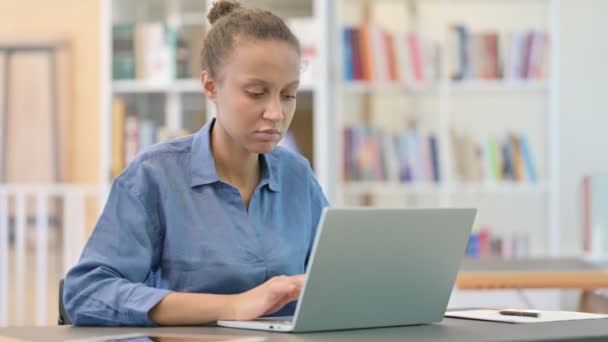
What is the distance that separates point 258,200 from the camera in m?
1.78

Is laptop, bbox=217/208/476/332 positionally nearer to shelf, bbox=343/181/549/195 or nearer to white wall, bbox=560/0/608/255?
shelf, bbox=343/181/549/195

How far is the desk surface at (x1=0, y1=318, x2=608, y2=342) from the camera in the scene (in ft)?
4.44

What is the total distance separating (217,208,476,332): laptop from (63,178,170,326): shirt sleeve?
14cm

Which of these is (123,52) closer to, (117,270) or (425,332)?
(117,270)

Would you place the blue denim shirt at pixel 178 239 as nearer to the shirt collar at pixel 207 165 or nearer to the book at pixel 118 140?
the shirt collar at pixel 207 165

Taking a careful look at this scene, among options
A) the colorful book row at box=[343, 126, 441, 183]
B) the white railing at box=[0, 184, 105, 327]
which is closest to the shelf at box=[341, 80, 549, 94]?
the colorful book row at box=[343, 126, 441, 183]

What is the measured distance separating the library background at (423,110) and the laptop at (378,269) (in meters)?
2.11

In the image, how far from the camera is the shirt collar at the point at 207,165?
172 centimetres

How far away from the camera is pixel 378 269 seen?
1403 millimetres

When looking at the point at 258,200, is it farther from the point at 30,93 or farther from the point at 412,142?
the point at 30,93

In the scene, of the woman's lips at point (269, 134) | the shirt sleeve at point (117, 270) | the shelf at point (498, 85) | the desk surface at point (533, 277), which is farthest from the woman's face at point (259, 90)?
the shelf at point (498, 85)

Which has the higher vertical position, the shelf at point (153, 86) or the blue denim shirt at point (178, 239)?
the shelf at point (153, 86)

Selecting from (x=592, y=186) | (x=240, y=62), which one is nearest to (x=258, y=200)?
(x=240, y=62)

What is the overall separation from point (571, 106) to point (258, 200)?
304 cm
